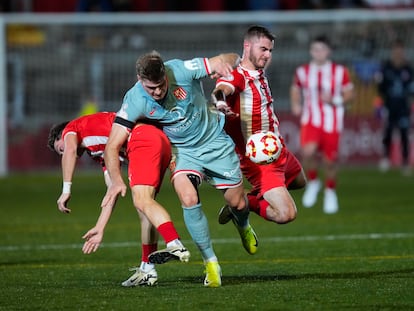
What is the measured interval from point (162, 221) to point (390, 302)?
1.99 metres

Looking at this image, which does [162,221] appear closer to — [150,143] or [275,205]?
[150,143]

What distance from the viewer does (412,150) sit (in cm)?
2420

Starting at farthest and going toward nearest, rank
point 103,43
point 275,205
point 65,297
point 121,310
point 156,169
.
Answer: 1. point 103,43
2. point 275,205
3. point 156,169
4. point 65,297
5. point 121,310

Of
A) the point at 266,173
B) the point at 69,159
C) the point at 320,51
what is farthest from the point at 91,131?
the point at 320,51

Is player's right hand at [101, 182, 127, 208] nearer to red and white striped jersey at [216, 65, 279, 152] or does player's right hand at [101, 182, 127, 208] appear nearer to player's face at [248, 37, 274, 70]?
red and white striped jersey at [216, 65, 279, 152]

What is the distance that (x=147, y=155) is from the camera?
824 cm

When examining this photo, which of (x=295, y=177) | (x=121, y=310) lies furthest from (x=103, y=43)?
(x=121, y=310)

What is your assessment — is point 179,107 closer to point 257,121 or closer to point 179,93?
point 179,93

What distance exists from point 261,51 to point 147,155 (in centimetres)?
174

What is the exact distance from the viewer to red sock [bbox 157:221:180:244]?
7812mm

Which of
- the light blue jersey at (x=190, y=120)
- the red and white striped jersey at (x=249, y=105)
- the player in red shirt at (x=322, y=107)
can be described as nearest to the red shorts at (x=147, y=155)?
the light blue jersey at (x=190, y=120)

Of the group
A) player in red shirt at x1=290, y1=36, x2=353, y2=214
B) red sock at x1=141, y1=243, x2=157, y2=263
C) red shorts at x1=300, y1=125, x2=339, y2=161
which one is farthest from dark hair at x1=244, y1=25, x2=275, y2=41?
red shorts at x1=300, y1=125, x2=339, y2=161

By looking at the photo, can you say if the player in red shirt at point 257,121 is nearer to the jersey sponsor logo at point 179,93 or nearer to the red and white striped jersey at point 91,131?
the jersey sponsor logo at point 179,93

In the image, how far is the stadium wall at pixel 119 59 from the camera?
2305 centimetres
